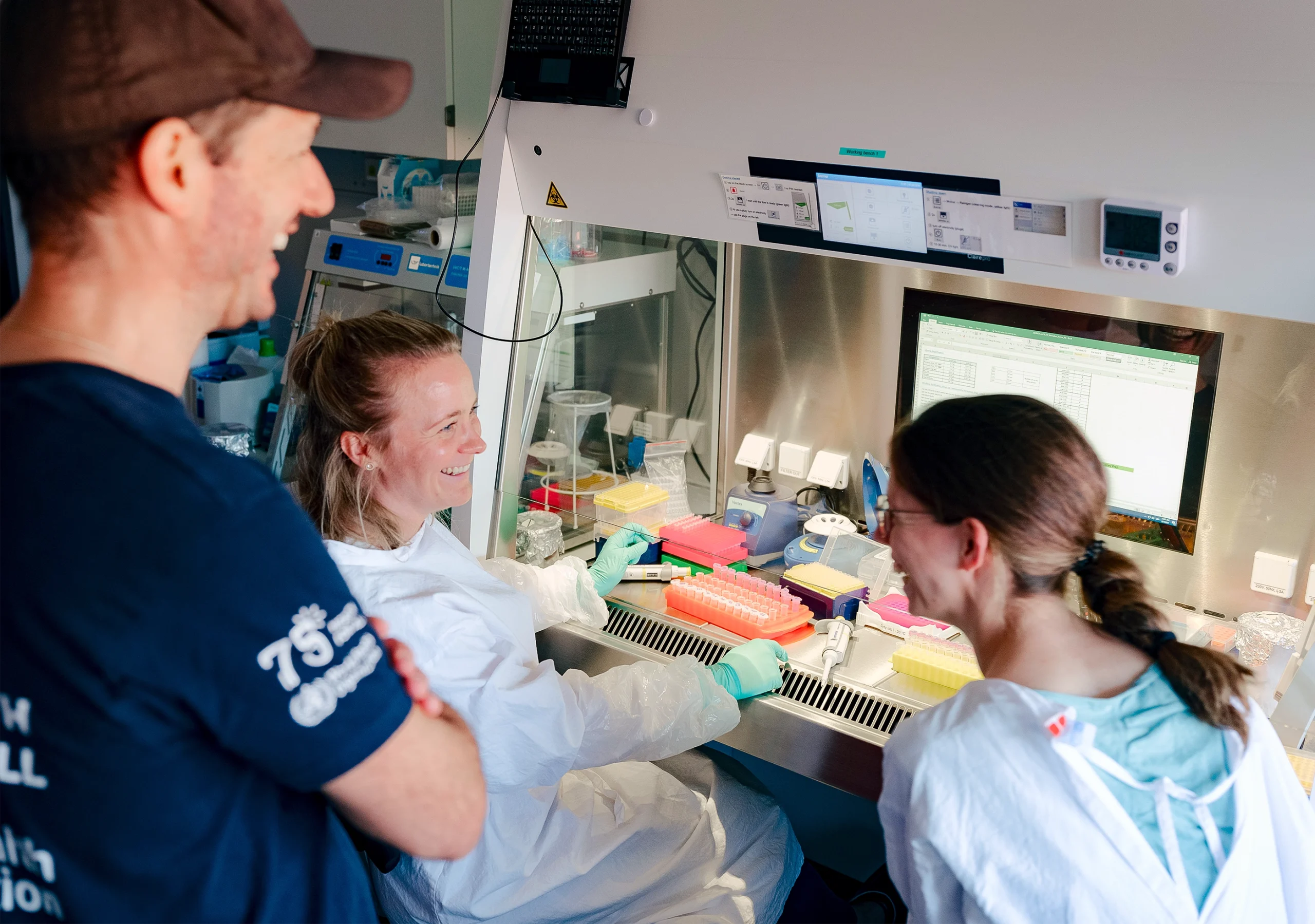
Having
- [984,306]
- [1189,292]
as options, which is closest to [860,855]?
[984,306]

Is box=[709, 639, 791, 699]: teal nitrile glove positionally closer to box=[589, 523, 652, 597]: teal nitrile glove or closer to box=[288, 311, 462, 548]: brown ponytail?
box=[589, 523, 652, 597]: teal nitrile glove

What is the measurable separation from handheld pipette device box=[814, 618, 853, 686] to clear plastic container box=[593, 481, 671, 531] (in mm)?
449

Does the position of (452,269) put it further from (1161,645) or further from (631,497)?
(1161,645)

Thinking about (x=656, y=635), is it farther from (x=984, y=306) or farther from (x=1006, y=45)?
(x=1006, y=45)

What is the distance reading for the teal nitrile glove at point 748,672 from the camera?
1642 millimetres

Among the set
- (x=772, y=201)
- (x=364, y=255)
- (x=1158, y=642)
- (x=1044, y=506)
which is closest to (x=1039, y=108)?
(x=772, y=201)

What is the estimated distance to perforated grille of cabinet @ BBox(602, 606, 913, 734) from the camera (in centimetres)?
159

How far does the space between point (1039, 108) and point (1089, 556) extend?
61 centimetres

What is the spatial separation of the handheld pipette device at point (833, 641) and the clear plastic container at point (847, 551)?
157 millimetres

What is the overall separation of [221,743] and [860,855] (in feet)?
5.99

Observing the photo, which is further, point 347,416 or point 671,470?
point 671,470

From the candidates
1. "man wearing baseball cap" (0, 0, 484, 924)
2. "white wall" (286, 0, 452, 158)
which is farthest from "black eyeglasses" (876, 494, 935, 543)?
"white wall" (286, 0, 452, 158)

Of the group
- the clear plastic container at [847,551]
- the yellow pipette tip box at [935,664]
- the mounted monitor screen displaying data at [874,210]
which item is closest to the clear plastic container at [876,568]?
the clear plastic container at [847,551]

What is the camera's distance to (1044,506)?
1125 millimetres
